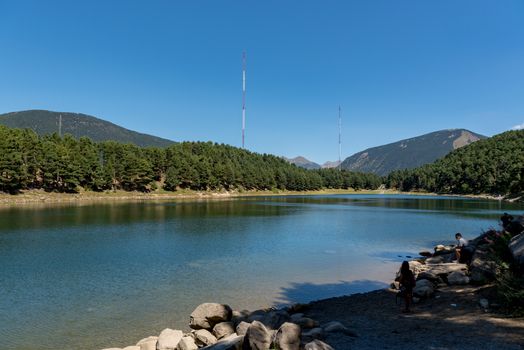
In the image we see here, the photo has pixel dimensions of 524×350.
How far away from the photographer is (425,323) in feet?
56.3

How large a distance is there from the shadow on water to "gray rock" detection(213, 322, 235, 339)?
6.39 metres

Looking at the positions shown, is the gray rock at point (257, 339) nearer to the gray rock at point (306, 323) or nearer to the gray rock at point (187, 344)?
the gray rock at point (187, 344)

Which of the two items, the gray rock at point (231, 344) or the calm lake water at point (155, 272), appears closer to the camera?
the gray rock at point (231, 344)

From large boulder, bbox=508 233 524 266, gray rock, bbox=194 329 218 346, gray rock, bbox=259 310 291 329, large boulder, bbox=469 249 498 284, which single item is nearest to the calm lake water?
gray rock, bbox=194 329 218 346

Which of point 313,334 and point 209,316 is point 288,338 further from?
point 209,316

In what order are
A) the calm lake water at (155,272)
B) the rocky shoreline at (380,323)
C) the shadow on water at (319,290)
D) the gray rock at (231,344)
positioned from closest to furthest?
the gray rock at (231,344) → the rocky shoreline at (380,323) → the calm lake water at (155,272) → the shadow on water at (319,290)

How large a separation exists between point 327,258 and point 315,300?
1448cm

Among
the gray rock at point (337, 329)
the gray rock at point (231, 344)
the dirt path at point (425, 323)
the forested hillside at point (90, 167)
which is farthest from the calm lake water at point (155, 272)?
the forested hillside at point (90, 167)

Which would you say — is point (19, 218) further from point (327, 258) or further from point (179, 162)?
point (179, 162)

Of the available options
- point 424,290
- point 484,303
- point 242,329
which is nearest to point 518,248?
point 484,303

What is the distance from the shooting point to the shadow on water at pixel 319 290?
2498 centimetres

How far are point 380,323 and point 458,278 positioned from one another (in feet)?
28.1

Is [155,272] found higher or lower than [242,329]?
lower

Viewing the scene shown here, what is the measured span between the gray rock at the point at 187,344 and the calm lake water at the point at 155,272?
3.36 m
